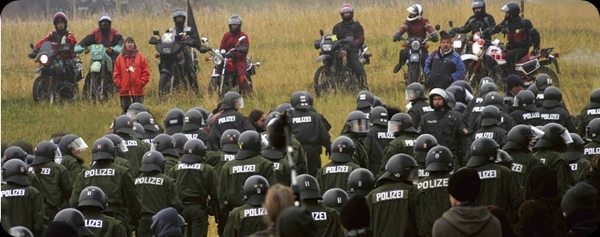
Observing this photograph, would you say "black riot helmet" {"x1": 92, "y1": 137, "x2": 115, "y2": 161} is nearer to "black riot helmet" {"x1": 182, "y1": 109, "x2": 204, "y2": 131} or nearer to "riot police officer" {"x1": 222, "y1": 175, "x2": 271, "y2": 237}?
"riot police officer" {"x1": 222, "y1": 175, "x2": 271, "y2": 237}

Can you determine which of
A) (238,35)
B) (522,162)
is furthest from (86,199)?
(238,35)

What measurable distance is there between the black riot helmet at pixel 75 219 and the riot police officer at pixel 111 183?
3223 millimetres

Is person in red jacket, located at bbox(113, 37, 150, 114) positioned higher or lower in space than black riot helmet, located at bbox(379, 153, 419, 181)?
lower

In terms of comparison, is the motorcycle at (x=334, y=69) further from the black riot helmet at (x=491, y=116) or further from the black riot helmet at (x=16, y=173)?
the black riot helmet at (x=16, y=173)

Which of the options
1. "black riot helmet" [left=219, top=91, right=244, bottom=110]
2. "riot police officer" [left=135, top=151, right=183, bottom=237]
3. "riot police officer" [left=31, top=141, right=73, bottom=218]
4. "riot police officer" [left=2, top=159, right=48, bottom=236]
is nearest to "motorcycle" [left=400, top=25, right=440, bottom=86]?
"black riot helmet" [left=219, top=91, right=244, bottom=110]

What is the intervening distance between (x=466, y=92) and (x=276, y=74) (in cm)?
1100

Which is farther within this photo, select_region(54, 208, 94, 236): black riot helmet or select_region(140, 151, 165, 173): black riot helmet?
select_region(140, 151, 165, 173): black riot helmet

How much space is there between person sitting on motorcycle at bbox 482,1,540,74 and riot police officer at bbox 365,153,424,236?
1419cm

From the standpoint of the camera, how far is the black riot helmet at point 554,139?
788 inches

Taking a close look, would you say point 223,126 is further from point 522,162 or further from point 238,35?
point 238,35

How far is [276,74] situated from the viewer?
1417 inches

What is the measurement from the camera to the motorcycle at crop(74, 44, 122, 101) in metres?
31.7

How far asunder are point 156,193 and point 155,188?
2.6 inches

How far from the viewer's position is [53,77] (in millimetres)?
32219
